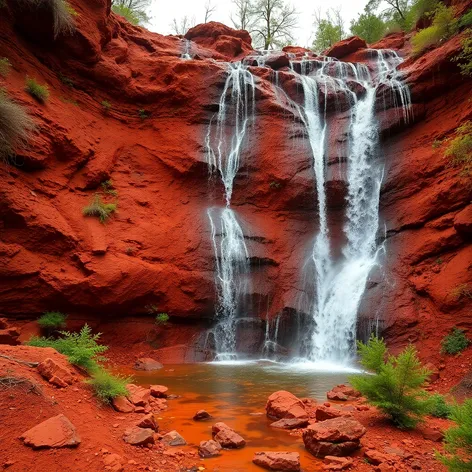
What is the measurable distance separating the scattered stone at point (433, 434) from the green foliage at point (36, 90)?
14737 millimetres

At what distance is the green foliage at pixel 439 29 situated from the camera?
54.2 feet

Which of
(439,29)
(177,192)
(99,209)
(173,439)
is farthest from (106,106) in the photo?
(173,439)

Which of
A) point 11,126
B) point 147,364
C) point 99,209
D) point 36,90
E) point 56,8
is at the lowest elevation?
point 147,364

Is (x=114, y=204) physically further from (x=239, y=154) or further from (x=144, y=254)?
(x=239, y=154)

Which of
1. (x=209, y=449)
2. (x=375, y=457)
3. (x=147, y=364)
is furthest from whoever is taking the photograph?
(x=147, y=364)

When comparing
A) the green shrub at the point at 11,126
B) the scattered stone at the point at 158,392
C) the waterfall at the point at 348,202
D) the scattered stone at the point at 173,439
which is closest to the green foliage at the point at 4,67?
the green shrub at the point at 11,126

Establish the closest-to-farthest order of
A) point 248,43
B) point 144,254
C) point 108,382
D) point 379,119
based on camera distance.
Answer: point 108,382 → point 144,254 → point 379,119 → point 248,43

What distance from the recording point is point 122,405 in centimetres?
583

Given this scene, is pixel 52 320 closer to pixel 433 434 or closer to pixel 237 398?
pixel 237 398

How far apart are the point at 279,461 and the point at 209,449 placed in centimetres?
90

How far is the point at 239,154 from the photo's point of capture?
18094mm

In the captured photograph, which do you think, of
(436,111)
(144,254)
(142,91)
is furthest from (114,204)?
(436,111)

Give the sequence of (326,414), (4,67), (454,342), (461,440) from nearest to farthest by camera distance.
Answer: (461,440), (326,414), (454,342), (4,67)

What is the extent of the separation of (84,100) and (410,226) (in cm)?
1364
